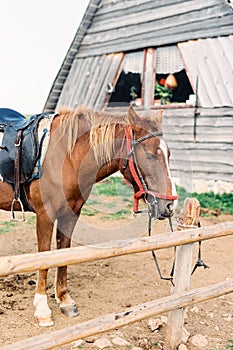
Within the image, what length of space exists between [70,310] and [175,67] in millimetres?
7024

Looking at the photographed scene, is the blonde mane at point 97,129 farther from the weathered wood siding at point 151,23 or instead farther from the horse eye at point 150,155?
the weathered wood siding at point 151,23

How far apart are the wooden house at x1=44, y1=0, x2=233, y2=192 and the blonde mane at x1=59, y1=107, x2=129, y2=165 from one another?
551cm

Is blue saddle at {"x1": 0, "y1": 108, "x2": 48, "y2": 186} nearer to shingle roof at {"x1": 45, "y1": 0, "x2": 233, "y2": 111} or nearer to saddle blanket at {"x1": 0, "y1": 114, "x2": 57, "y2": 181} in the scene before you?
saddle blanket at {"x1": 0, "y1": 114, "x2": 57, "y2": 181}

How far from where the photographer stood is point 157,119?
10.6 ft

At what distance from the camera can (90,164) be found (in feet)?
10.9

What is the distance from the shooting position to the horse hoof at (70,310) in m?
3.57

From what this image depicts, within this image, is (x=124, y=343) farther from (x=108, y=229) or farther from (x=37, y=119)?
(x=108, y=229)

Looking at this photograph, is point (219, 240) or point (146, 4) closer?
point (219, 240)

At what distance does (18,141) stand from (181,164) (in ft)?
21.4

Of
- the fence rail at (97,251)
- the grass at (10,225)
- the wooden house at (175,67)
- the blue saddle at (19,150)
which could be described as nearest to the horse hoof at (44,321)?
the blue saddle at (19,150)

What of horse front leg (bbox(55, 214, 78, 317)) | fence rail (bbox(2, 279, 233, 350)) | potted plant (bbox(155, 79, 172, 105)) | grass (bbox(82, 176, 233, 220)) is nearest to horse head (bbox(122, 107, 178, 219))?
fence rail (bbox(2, 279, 233, 350))

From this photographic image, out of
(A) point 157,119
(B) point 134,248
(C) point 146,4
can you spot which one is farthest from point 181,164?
(B) point 134,248

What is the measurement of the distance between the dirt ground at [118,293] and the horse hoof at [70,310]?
49mm

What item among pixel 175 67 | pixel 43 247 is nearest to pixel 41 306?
pixel 43 247
